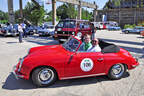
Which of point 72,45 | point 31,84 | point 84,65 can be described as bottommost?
point 31,84

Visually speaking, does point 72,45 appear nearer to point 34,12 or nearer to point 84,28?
point 84,28

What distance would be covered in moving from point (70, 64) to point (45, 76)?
0.74 m

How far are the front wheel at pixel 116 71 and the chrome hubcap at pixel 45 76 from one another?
1749 millimetres

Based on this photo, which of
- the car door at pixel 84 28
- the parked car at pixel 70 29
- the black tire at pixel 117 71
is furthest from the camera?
the car door at pixel 84 28

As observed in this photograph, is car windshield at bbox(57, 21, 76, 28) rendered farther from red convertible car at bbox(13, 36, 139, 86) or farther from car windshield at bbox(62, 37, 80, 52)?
red convertible car at bbox(13, 36, 139, 86)

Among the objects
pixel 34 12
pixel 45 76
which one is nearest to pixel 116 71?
pixel 45 76

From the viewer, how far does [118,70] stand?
4258 mm

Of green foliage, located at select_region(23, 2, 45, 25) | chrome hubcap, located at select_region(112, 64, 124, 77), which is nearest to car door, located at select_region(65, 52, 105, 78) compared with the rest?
chrome hubcap, located at select_region(112, 64, 124, 77)

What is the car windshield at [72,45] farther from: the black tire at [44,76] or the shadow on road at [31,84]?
the shadow on road at [31,84]

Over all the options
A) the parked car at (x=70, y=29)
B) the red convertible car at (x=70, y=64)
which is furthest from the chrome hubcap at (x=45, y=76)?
the parked car at (x=70, y=29)

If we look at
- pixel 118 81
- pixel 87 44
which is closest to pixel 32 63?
pixel 87 44

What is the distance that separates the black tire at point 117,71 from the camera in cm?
414

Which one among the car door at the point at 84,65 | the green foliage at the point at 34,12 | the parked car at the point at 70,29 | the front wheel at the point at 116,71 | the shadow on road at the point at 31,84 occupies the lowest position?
the shadow on road at the point at 31,84

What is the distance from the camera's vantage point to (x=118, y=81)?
414 centimetres
